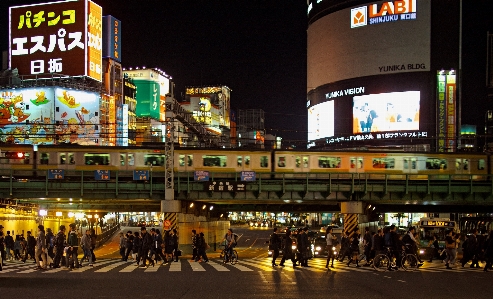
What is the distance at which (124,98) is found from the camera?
10362 centimetres

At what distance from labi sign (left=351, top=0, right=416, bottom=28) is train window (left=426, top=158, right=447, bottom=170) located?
39.7 meters

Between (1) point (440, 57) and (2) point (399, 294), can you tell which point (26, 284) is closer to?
(2) point (399, 294)

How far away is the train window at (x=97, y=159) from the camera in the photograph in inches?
1876

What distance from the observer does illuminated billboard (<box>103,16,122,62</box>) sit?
88.4m

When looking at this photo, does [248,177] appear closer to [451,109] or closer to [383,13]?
[451,109]

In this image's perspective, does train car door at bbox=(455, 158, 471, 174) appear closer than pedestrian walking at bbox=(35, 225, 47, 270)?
No

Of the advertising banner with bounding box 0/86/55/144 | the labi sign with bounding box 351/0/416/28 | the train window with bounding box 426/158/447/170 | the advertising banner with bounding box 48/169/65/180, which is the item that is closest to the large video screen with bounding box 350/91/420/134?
the labi sign with bounding box 351/0/416/28

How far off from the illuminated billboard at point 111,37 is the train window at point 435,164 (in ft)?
170

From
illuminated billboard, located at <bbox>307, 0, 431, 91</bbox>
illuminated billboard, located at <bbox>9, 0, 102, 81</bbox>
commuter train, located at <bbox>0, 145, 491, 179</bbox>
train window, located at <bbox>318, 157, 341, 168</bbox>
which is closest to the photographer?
commuter train, located at <bbox>0, 145, 491, 179</bbox>

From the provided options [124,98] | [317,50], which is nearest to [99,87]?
[124,98]

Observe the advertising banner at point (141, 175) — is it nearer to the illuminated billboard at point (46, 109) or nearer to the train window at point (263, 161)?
the train window at point (263, 161)

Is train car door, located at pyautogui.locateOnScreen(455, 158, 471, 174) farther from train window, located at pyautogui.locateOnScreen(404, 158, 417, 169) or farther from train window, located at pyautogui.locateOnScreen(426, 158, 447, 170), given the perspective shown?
train window, located at pyautogui.locateOnScreen(404, 158, 417, 169)

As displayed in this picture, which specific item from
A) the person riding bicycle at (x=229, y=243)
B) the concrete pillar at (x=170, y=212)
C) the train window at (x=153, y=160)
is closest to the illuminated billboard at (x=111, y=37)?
the train window at (x=153, y=160)

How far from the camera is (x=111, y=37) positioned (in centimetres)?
9088
